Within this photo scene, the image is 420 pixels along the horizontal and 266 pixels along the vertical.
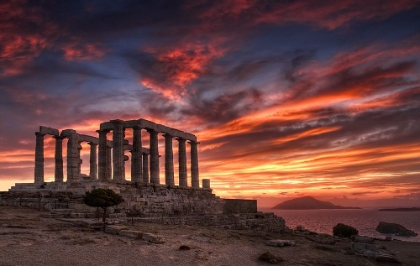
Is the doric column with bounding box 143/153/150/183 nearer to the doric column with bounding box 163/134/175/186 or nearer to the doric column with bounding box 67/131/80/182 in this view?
the doric column with bounding box 163/134/175/186

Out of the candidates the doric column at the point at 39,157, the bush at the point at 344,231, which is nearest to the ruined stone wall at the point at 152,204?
the doric column at the point at 39,157

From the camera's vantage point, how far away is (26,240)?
63.7ft

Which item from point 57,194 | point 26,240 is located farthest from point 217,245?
point 57,194

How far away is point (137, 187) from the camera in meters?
42.3

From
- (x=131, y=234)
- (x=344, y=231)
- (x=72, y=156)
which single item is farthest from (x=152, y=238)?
(x=344, y=231)

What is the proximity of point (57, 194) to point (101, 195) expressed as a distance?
11023 mm

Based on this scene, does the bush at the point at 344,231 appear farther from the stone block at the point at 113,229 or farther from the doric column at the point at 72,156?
the doric column at the point at 72,156

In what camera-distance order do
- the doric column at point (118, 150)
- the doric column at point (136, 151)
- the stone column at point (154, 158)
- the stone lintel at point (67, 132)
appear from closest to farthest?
the doric column at point (118, 150) → the doric column at point (136, 151) → the stone column at point (154, 158) → the stone lintel at point (67, 132)

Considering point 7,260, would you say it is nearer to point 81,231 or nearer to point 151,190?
point 81,231

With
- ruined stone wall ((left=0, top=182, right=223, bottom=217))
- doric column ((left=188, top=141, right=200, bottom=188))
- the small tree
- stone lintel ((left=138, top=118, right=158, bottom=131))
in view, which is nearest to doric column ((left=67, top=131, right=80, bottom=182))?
ruined stone wall ((left=0, top=182, right=223, bottom=217))

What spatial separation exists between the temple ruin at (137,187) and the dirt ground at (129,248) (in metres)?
4.69

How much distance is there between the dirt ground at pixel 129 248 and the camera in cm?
1741

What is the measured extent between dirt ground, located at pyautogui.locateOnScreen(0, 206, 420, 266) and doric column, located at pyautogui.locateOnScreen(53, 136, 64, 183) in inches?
844

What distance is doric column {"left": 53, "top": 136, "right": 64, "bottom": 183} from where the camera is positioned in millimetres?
50438
